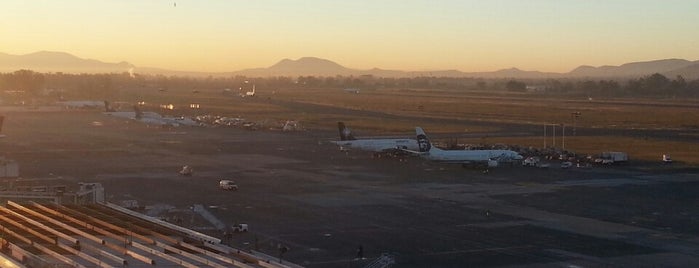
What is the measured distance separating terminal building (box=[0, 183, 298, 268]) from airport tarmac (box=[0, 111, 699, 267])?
8534 mm

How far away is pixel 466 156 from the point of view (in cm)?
6372

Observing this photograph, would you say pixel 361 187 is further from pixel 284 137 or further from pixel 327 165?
pixel 284 137

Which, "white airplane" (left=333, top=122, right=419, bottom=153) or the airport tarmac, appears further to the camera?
"white airplane" (left=333, top=122, right=419, bottom=153)

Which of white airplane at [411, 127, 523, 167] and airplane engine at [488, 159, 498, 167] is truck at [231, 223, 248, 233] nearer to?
white airplane at [411, 127, 523, 167]

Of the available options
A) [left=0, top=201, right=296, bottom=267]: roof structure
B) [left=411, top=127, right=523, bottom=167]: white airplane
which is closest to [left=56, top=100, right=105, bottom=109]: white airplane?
[left=411, top=127, right=523, bottom=167]: white airplane

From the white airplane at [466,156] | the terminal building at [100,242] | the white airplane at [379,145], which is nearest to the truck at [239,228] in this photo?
the terminal building at [100,242]

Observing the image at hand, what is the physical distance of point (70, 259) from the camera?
1891 centimetres

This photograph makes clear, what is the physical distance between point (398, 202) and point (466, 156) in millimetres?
18856

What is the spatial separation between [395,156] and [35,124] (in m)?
51.9

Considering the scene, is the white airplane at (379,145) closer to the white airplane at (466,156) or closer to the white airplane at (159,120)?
the white airplane at (466,156)

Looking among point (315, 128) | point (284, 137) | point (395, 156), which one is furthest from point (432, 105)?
point (395, 156)

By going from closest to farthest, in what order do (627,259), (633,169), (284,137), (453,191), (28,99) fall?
(627,259)
(453,191)
(633,169)
(284,137)
(28,99)

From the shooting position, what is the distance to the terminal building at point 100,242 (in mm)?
18719

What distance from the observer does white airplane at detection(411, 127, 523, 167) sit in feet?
Result: 207
